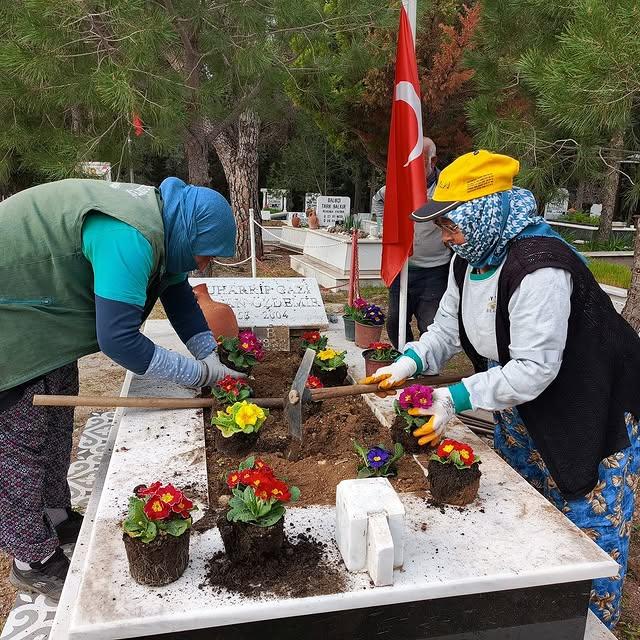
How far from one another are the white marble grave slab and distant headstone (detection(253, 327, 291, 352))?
168 centimetres

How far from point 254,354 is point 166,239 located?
43.9 inches

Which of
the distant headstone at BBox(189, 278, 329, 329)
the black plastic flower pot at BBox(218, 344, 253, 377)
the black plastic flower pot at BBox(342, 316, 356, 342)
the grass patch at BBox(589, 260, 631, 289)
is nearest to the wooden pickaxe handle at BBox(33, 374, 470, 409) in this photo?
the black plastic flower pot at BBox(218, 344, 253, 377)

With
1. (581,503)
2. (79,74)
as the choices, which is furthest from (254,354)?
(79,74)

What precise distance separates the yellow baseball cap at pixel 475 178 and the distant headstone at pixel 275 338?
2.03 m

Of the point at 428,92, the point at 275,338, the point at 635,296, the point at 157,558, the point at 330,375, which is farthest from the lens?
the point at 428,92

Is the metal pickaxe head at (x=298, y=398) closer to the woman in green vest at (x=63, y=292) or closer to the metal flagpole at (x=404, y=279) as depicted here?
the woman in green vest at (x=63, y=292)

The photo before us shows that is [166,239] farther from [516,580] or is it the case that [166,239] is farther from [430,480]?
[516,580]

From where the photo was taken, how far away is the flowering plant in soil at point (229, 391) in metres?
2.33

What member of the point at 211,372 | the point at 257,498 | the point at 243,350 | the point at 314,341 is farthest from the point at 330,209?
the point at 257,498

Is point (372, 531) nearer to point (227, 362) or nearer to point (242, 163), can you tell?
point (227, 362)

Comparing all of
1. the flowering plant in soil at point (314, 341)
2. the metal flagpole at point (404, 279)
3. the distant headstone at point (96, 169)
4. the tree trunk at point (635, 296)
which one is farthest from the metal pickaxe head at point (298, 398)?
the distant headstone at point (96, 169)

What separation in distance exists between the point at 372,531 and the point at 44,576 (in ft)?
4.37

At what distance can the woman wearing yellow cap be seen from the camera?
1645mm

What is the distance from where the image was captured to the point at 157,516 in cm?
138
